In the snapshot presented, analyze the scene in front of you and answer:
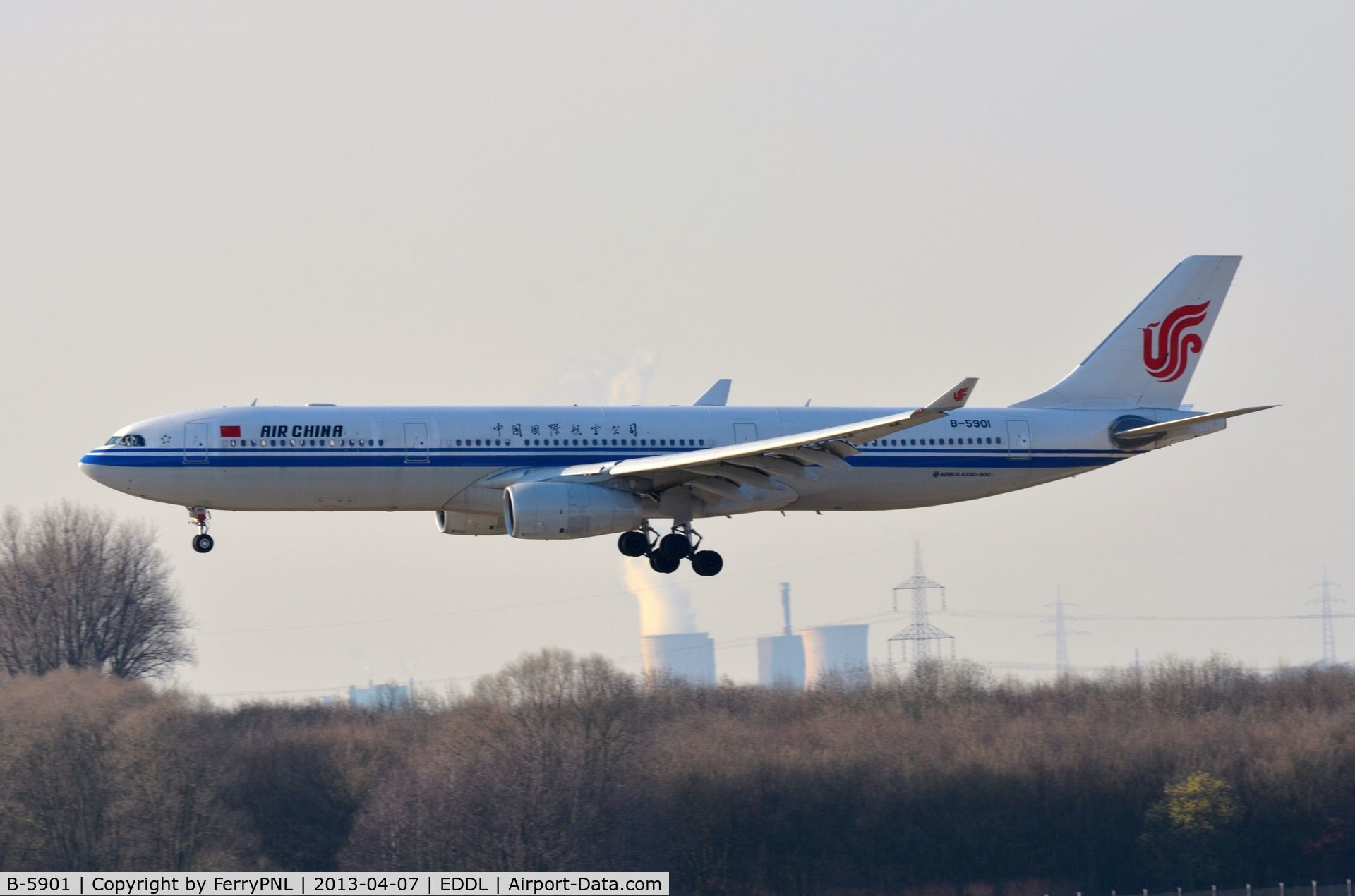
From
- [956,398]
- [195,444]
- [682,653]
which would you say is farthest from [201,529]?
[682,653]

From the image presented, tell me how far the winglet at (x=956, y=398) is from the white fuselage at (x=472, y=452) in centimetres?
967

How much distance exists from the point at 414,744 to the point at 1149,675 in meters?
32.7

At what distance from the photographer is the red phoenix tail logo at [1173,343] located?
64875 millimetres

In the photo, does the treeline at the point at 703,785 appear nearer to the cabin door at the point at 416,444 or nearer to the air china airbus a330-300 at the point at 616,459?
the air china airbus a330-300 at the point at 616,459

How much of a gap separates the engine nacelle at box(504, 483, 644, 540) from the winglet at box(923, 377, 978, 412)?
11.1 meters

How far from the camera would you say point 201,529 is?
184ft

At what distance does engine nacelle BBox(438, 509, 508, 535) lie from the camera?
5794cm

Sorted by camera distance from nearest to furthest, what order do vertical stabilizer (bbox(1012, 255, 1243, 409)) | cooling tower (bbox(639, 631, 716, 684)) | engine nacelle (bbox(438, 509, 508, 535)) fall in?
1. engine nacelle (bbox(438, 509, 508, 535))
2. vertical stabilizer (bbox(1012, 255, 1243, 409))
3. cooling tower (bbox(639, 631, 716, 684))

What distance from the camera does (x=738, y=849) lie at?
73.1m

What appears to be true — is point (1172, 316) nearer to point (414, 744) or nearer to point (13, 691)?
point (414, 744)

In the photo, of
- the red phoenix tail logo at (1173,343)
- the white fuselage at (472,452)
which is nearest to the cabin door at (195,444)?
the white fuselage at (472,452)

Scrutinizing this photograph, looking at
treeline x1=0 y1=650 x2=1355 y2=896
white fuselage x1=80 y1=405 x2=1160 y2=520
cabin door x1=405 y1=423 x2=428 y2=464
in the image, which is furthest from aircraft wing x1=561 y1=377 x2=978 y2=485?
treeline x1=0 y1=650 x2=1355 y2=896
